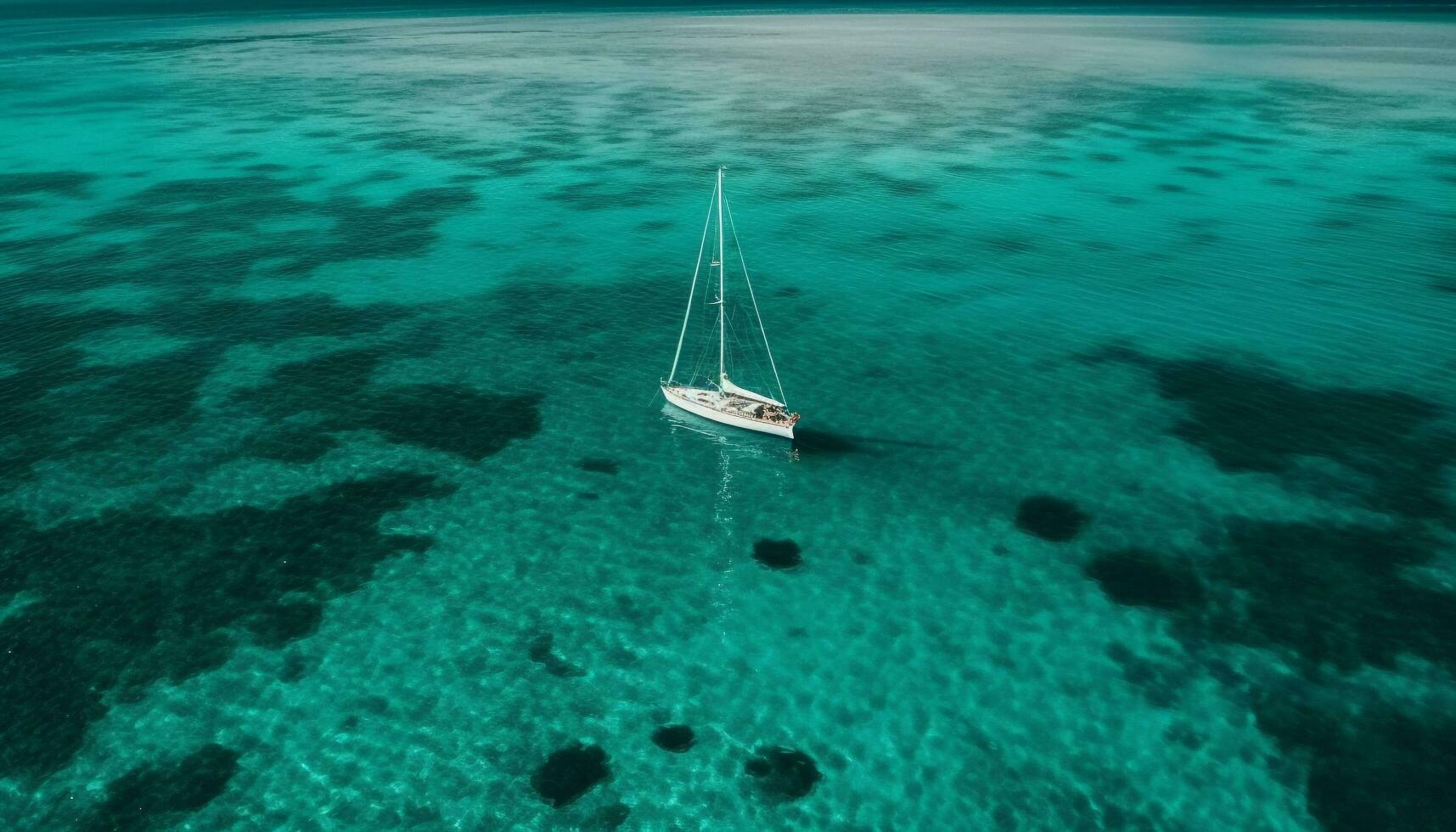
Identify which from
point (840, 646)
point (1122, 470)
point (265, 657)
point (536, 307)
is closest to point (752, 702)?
point (840, 646)

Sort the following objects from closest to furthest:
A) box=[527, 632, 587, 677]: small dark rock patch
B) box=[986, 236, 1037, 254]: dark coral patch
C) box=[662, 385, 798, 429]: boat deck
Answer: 1. box=[527, 632, 587, 677]: small dark rock patch
2. box=[662, 385, 798, 429]: boat deck
3. box=[986, 236, 1037, 254]: dark coral patch

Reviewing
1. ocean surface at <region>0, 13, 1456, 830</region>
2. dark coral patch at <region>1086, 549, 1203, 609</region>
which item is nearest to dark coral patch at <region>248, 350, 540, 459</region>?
ocean surface at <region>0, 13, 1456, 830</region>

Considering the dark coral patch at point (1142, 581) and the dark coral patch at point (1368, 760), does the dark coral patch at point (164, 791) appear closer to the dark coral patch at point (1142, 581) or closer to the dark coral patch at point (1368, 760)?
the dark coral patch at point (1142, 581)

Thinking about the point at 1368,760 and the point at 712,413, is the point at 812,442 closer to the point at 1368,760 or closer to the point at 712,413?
the point at 712,413

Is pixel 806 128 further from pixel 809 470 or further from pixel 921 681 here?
pixel 921 681

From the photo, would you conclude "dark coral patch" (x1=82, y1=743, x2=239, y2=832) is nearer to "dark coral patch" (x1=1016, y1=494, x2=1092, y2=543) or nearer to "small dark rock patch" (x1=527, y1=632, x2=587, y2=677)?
"small dark rock patch" (x1=527, y1=632, x2=587, y2=677)

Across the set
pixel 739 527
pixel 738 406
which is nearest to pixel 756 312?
pixel 738 406
